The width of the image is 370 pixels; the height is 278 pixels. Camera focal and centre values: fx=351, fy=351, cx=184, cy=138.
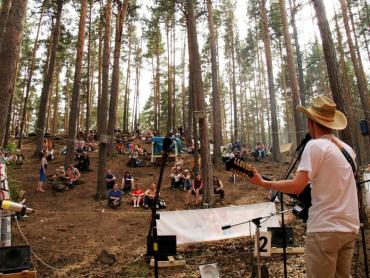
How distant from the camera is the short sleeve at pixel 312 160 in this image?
2471mm

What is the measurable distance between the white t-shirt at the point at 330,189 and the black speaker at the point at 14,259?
5230 mm

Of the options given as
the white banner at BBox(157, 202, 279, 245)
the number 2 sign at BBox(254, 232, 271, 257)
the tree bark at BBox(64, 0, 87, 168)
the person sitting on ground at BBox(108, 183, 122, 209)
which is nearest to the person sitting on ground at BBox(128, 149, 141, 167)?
the tree bark at BBox(64, 0, 87, 168)

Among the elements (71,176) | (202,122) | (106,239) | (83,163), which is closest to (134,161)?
(83,163)

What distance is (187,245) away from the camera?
29.4 ft

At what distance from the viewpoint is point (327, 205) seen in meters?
2.46

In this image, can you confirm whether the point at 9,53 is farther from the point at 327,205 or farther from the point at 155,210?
the point at 327,205

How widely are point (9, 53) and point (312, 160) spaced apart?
568cm

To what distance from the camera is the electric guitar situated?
250 centimetres

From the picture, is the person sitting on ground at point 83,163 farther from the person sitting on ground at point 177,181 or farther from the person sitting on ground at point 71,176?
the person sitting on ground at point 177,181

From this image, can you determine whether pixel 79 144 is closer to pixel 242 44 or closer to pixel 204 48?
pixel 204 48

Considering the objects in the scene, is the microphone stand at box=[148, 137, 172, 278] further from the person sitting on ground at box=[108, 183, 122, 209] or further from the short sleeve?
the person sitting on ground at box=[108, 183, 122, 209]

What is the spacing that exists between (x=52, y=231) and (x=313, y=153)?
8.86 m

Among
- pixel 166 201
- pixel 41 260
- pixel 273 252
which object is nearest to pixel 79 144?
pixel 166 201

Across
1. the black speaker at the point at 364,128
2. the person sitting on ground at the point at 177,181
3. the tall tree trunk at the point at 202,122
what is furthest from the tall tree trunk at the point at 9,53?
the person sitting on ground at the point at 177,181
